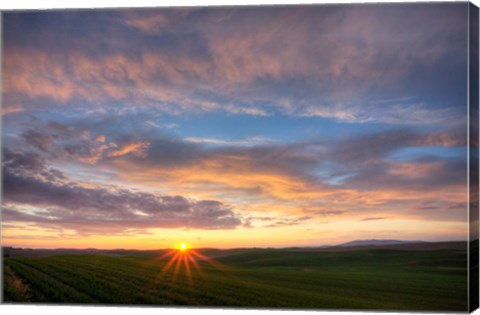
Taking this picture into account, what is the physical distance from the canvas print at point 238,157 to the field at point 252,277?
4cm

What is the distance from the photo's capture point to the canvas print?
14.2 metres

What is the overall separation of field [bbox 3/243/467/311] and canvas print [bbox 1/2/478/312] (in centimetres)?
4

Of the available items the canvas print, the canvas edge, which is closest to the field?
the canvas print

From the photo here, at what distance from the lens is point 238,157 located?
49.7ft

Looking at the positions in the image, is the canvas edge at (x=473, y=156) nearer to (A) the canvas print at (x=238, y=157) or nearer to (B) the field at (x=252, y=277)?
(A) the canvas print at (x=238, y=157)

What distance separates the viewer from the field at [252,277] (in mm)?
14250

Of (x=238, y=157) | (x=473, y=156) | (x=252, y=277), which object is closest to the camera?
(x=473, y=156)

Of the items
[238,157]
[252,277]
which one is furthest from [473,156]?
[252,277]

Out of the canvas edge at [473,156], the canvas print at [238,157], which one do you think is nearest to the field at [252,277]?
the canvas print at [238,157]

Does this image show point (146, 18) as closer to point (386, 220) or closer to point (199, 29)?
point (199, 29)

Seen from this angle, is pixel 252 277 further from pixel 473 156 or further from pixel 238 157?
pixel 473 156

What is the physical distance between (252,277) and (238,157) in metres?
2.31

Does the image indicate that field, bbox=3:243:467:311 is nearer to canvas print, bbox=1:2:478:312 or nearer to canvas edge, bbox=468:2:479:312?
canvas print, bbox=1:2:478:312

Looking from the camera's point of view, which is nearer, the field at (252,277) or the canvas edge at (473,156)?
the canvas edge at (473,156)
